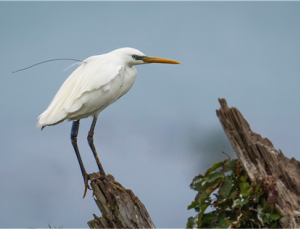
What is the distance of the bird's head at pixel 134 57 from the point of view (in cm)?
371

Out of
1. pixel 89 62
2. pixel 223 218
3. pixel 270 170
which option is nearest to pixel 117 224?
pixel 223 218

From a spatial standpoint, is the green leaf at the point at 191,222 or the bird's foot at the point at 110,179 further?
the bird's foot at the point at 110,179

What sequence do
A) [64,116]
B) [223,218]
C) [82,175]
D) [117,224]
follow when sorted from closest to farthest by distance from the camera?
[223,218] < [117,224] < [64,116] < [82,175]

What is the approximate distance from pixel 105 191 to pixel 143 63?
1.67 meters

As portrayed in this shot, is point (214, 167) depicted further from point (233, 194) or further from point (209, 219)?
point (209, 219)

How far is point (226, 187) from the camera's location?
2756mm

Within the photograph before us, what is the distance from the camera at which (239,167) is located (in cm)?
281

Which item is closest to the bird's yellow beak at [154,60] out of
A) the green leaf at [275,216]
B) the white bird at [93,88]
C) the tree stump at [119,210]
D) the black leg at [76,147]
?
the white bird at [93,88]

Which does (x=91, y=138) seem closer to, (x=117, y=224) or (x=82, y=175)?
(x=82, y=175)

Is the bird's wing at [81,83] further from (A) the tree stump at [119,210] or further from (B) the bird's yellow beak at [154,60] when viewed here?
(A) the tree stump at [119,210]

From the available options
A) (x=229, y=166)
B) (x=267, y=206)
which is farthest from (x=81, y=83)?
(x=267, y=206)

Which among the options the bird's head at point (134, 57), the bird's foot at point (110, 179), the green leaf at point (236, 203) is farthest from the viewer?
the bird's head at point (134, 57)

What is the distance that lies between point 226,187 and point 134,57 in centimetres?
196

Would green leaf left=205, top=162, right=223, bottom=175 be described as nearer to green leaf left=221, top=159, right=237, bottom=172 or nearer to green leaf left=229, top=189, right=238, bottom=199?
green leaf left=221, top=159, right=237, bottom=172
